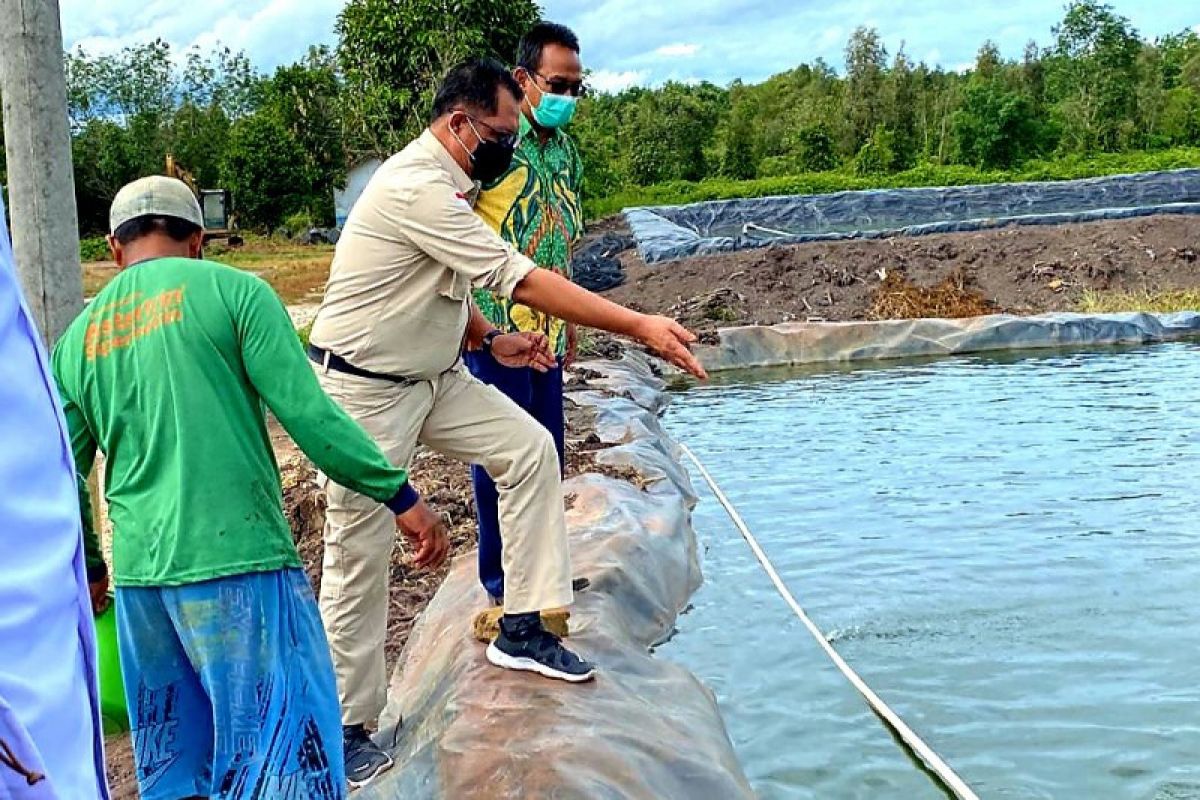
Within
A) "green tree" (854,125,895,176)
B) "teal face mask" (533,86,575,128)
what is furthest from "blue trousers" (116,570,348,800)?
"green tree" (854,125,895,176)

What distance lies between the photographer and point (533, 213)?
4293 mm

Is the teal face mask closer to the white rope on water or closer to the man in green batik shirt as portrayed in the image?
the man in green batik shirt

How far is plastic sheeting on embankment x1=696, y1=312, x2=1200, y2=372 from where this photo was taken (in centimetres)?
1270

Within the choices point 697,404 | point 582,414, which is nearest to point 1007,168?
point 697,404

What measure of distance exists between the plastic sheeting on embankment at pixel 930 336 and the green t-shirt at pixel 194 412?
10.3 m

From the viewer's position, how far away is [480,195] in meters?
4.17

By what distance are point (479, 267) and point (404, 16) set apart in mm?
17430

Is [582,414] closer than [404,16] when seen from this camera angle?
Yes

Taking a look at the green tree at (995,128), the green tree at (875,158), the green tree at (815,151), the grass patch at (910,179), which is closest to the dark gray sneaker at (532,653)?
the grass patch at (910,179)

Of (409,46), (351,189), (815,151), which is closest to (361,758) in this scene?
(409,46)

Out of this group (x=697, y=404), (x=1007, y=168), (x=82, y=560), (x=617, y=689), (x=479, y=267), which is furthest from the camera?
(x=1007, y=168)

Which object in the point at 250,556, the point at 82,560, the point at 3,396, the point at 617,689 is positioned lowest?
the point at 617,689

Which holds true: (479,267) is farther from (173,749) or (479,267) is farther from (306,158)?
(306,158)

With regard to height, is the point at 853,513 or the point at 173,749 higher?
the point at 173,749
